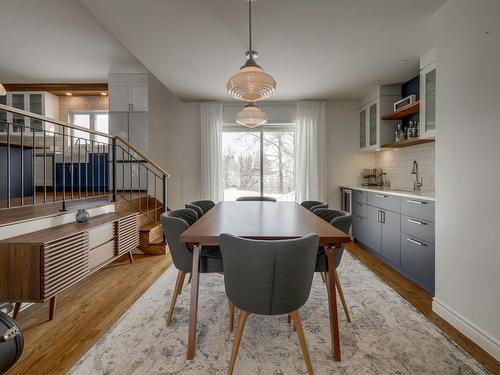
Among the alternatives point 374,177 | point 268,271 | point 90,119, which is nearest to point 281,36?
point 268,271

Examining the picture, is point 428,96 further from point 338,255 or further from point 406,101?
point 338,255

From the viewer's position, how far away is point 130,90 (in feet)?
16.3

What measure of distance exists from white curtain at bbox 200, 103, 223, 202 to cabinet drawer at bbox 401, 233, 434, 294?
3308 mm

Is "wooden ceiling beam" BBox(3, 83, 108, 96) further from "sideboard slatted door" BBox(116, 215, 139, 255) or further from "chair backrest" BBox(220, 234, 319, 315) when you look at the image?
"chair backrest" BBox(220, 234, 319, 315)

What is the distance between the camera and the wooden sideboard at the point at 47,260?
6.48 feet

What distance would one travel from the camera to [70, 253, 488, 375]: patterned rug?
1.60 meters

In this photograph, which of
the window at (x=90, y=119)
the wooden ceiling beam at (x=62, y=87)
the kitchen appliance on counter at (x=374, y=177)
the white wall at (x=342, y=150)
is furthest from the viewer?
the window at (x=90, y=119)

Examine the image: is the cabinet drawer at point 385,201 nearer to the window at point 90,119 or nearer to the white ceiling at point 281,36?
the white ceiling at point 281,36

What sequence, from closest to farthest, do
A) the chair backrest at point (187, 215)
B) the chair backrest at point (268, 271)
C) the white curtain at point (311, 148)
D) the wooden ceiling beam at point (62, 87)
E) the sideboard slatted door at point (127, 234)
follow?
the chair backrest at point (268, 271)
the chair backrest at point (187, 215)
the sideboard slatted door at point (127, 234)
the white curtain at point (311, 148)
the wooden ceiling beam at point (62, 87)

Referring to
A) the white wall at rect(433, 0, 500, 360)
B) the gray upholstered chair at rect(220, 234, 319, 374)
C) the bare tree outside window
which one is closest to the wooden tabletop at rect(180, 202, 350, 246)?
the gray upholstered chair at rect(220, 234, 319, 374)

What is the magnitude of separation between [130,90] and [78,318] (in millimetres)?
4105

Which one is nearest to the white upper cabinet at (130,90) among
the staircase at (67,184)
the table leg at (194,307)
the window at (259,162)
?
the staircase at (67,184)

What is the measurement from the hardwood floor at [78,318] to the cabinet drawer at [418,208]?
116 inches

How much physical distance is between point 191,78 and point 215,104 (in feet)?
3.95
